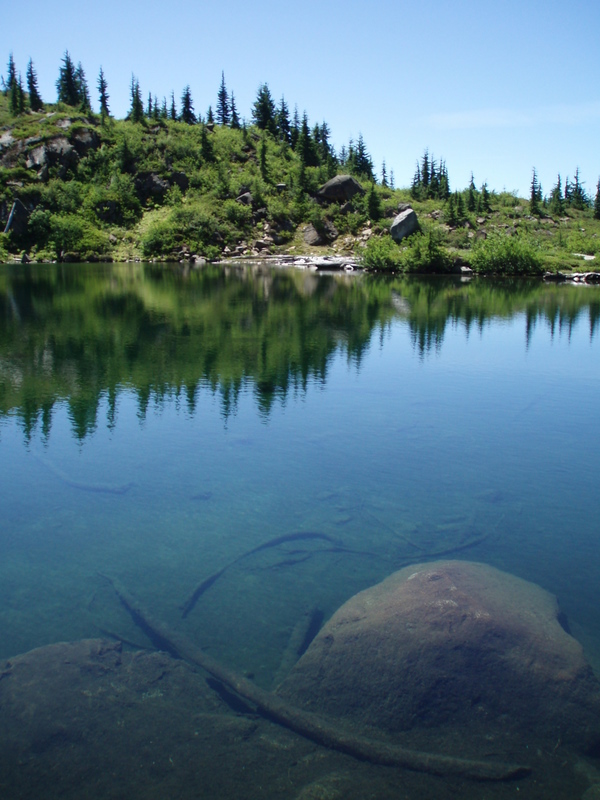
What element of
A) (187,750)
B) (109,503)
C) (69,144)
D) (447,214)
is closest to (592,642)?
(187,750)

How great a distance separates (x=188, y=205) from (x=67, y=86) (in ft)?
175

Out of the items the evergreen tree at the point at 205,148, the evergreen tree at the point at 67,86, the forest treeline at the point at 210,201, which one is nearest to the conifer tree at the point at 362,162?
the forest treeline at the point at 210,201

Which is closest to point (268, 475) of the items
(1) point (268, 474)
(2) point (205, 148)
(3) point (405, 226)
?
(1) point (268, 474)

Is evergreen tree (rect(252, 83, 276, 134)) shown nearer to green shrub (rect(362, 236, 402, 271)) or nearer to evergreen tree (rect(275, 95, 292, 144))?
evergreen tree (rect(275, 95, 292, 144))

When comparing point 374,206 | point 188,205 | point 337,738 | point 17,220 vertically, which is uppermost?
point 188,205

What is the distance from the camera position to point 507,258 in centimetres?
Answer: 7412

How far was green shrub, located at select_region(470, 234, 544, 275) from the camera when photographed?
7331cm

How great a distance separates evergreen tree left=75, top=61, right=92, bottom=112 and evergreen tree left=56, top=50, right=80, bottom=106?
134 cm

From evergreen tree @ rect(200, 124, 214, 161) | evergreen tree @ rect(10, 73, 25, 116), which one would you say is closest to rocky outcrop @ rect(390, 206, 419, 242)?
evergreen tree @ rect(200, 124, 214, 161)

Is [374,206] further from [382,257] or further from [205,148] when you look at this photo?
[205,148]

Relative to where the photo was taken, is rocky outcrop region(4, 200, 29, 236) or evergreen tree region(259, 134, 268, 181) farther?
evergreen tree region(259, 134, 268, 181)

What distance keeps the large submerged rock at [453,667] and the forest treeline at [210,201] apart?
239 ft

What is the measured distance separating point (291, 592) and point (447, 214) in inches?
3962

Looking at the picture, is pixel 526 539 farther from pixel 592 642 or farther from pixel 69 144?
pixel 69 144
